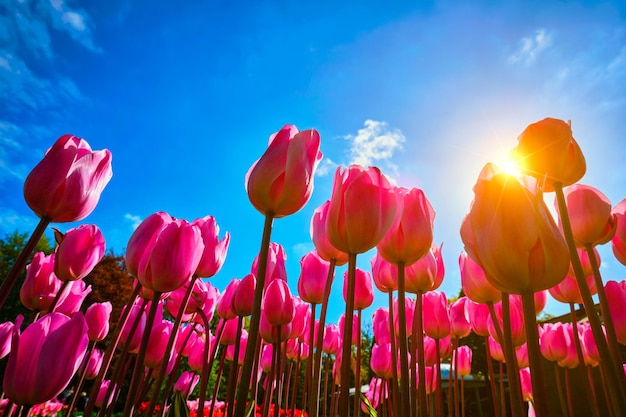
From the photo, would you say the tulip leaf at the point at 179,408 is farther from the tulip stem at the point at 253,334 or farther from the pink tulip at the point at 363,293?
the pink tulip at the point at 363,293

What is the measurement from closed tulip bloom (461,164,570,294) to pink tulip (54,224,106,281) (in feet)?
6.13

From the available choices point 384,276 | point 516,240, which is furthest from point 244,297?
point 516,240

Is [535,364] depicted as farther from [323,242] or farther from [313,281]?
[313,281]

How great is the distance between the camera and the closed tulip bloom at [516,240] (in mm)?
951

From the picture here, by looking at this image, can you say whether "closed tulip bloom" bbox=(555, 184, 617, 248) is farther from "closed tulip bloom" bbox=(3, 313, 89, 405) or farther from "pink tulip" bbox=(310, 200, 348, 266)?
"closed tulip bloom" bbox=(3, 313, 89, 405)

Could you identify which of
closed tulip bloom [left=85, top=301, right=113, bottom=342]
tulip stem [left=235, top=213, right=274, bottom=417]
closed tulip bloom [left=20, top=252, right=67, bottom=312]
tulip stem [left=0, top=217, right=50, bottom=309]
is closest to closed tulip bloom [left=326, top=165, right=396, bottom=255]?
tulip stem [left=235, top=213, right=274, bottom=417]

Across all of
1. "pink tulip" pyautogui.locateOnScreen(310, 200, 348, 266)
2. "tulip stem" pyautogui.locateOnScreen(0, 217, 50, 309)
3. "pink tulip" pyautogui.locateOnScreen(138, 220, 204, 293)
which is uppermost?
"pink tulip" pyautogui.locateOnScreen(310, 200, 348, 266)

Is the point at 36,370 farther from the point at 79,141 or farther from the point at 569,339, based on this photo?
the point at 569,339

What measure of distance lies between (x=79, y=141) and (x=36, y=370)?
1037mm

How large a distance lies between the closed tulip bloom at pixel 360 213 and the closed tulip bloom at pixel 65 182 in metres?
1.13

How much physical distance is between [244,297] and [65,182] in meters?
1.04

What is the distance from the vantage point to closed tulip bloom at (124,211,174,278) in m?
1.62

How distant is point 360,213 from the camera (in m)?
1.35

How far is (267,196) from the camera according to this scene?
134 centimetres
